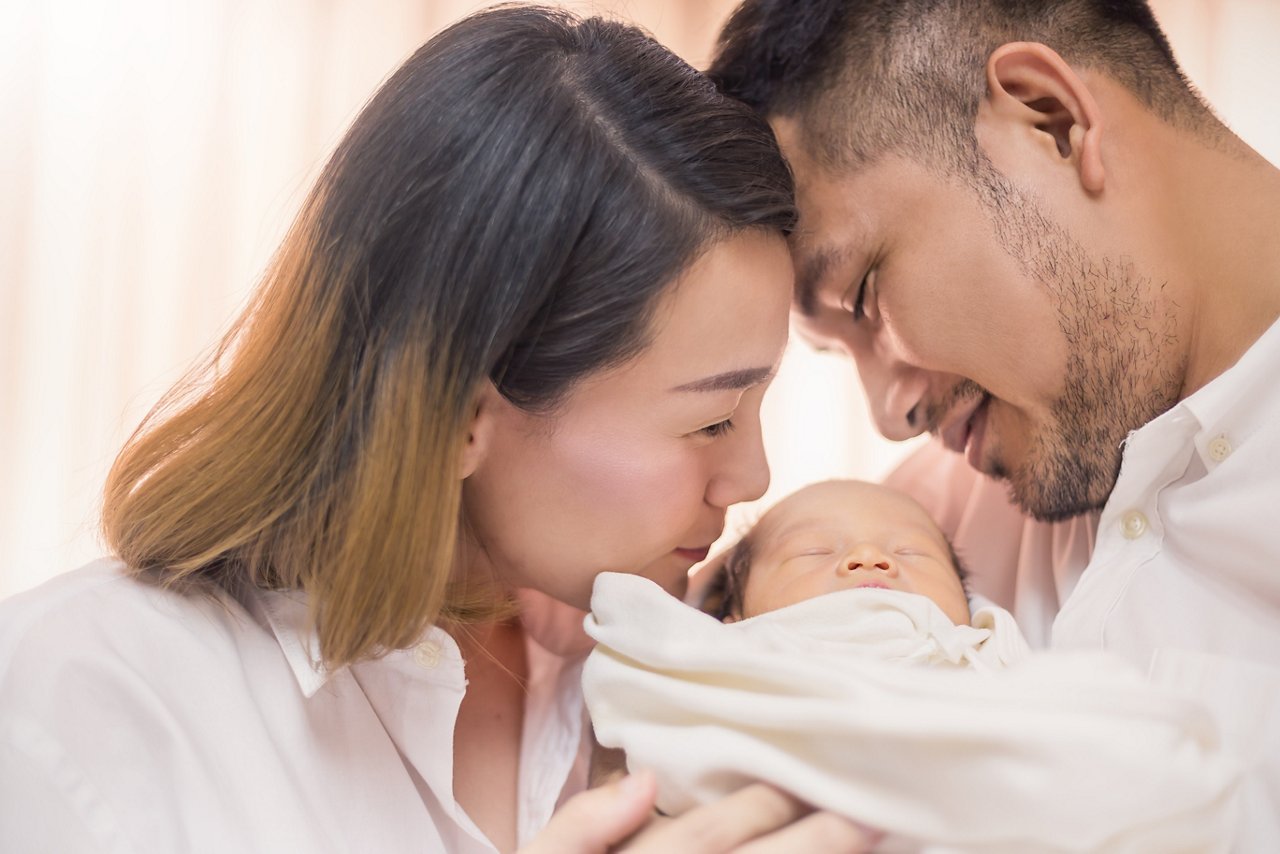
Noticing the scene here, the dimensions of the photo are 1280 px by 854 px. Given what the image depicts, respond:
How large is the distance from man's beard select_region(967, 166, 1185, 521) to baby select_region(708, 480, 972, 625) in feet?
0.85

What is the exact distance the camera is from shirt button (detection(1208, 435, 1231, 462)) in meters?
1.72

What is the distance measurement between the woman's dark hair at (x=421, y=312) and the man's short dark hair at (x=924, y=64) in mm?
421

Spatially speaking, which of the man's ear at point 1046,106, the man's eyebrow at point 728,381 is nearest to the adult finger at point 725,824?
the man's eyebrow at point 728,381

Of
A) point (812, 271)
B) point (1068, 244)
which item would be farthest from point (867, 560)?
point (1068, 244)

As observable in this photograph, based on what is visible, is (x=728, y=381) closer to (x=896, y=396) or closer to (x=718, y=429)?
(x=718, y=429)

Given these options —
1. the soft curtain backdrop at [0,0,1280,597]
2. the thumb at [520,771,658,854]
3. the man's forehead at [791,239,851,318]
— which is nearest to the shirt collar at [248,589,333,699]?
the thumb at [520,771,658,854]

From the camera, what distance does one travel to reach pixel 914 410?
6.82ft

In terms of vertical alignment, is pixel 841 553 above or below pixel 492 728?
above

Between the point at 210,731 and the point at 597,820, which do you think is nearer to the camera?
the point at 597,820

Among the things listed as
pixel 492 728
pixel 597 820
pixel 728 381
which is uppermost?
pixel 728 381

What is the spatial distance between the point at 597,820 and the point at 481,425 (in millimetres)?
571

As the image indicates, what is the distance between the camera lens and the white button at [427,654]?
154 centimetres

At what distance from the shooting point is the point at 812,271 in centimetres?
192

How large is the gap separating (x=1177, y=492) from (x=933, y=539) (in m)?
0.40
